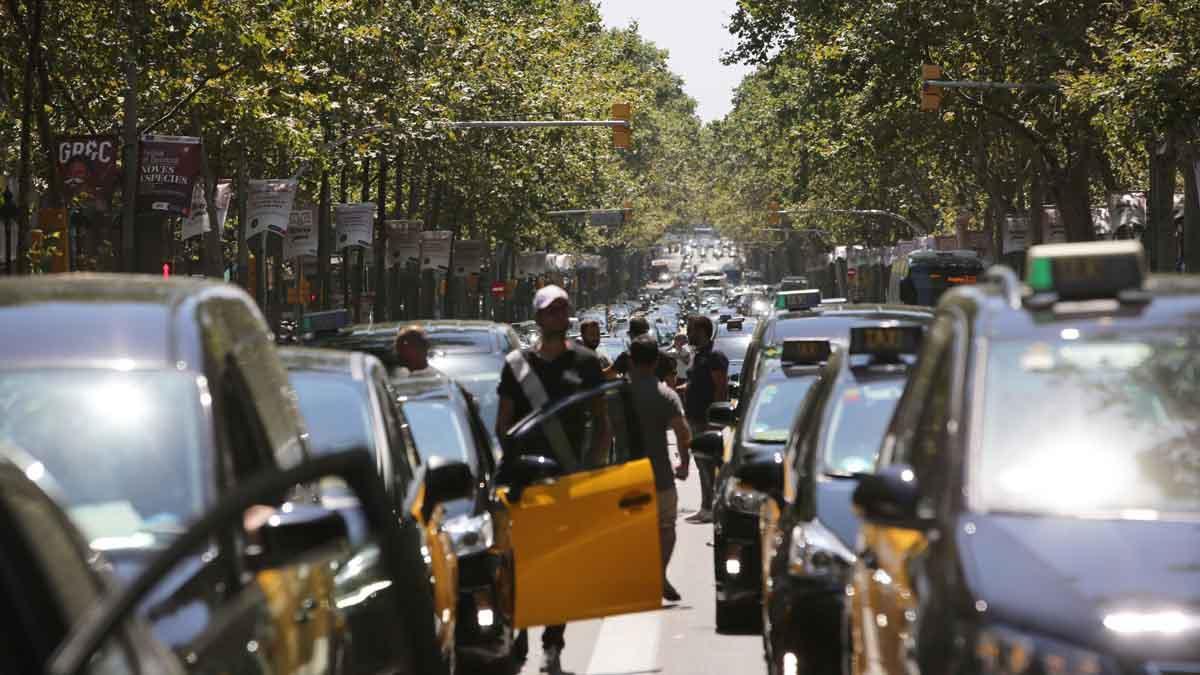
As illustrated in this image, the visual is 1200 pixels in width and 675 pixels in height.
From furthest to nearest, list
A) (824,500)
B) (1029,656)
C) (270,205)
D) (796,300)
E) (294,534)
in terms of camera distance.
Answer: (270,205) < (796,300) < (824,500) < (1029,656) < (294,534)

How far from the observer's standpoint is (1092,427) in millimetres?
6273

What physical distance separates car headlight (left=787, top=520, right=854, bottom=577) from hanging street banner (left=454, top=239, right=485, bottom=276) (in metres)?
64.5

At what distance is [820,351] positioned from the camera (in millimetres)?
15336

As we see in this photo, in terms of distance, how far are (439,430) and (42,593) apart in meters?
8.86

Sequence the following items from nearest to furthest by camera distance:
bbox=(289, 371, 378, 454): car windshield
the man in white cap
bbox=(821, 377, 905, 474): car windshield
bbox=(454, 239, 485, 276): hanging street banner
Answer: bbox=(289, 371, 378, 454): car windshield
bbox=(821, 377, 905, 474): car windshield
the man in white cap
bbox=(454, 239, 485, 276): hanging street banner

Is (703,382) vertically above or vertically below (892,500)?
below

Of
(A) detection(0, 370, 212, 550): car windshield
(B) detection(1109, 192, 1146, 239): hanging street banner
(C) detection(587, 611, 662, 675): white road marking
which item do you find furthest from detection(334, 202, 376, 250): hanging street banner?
(A) detection(0, 370, 212, 550): car windshield

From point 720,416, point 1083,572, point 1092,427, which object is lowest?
point 720,416

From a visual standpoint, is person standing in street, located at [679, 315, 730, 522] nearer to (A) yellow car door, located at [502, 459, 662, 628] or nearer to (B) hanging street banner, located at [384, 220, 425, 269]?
(A) yellow car door, located at [502, 459, 662, 628]

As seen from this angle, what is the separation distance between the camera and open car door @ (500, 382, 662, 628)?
10852 millimetres

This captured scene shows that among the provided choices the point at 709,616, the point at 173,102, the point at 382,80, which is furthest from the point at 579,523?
the point at 382,80

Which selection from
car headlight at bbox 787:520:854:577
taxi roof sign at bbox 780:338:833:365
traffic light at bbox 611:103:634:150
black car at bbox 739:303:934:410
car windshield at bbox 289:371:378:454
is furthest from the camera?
traffic light at bbox 611:103:634:150

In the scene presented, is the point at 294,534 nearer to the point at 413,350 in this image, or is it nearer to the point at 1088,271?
A: the point at 1088,271

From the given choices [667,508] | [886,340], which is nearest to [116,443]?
[886,340]
